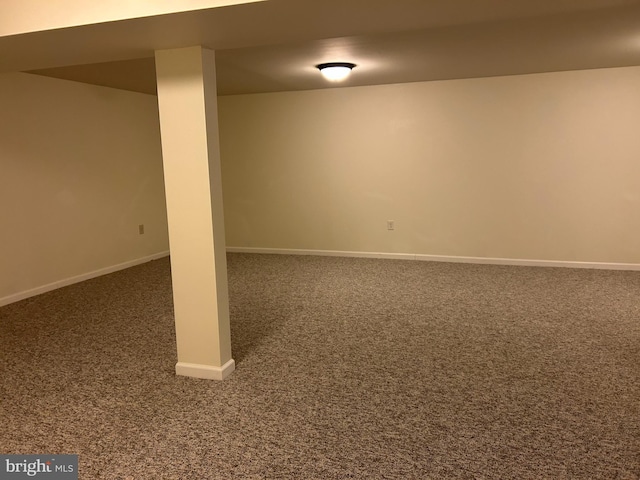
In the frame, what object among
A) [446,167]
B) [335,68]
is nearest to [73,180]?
[335,68]

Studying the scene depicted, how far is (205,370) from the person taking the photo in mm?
2967

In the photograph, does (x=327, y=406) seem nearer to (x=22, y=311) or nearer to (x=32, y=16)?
(x=32, y=16)

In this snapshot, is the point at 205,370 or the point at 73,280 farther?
the point at 73,280

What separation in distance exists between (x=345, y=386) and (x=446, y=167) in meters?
3.74

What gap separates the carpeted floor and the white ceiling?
6.43ft

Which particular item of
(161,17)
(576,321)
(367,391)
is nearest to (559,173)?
(576,321)

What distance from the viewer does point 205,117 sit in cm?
272

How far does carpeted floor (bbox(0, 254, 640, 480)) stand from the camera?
2.16 metres

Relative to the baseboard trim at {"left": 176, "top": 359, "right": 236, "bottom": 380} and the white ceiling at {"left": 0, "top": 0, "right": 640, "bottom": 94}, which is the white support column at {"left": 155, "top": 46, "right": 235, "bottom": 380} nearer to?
the baseboard trim at {"left": 176, "top": 359, "right": 236, "bottom": 380}

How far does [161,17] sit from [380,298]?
311 centimetres

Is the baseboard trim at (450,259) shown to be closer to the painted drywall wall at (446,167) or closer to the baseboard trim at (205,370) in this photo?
the painted drywall wall at (446,167)

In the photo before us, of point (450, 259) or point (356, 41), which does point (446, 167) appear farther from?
point (356, 41)

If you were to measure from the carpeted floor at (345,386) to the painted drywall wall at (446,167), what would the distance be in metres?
1.08

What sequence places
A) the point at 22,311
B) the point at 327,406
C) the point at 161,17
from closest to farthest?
the point at 161,17 < the point at 327,406 < the point at 22,311
